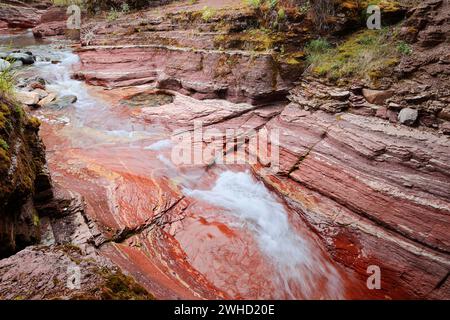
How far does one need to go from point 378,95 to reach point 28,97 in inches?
353

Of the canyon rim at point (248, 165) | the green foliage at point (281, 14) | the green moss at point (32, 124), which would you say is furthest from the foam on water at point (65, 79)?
the green foliage at point (281, 14)

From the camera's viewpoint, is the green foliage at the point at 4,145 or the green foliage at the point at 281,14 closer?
the green foliage at the point at 4,145

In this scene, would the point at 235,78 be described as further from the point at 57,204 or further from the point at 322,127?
the point at 57,204

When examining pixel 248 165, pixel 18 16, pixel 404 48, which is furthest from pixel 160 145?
pixel 18 16

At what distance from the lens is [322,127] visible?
5.81 metres

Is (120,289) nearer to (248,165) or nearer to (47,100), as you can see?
(248,165)

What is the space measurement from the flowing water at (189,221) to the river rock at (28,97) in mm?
1670

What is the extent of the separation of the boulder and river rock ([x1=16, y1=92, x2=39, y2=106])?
28.1 ft

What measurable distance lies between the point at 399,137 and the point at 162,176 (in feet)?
14.3

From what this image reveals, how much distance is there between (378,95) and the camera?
18.7 ft

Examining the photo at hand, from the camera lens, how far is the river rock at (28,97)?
26.6 ft

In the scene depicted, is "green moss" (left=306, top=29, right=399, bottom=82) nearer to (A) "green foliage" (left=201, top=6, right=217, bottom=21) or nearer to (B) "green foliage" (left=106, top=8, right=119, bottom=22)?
(A) "green foliage" (left=201, top=6, right=217, bottom=21)

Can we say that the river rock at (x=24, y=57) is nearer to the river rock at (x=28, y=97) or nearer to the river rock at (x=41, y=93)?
the river rock at (x=41, y=93)
